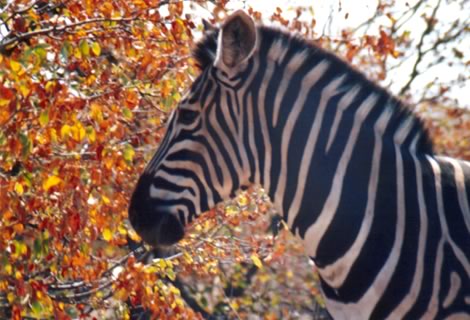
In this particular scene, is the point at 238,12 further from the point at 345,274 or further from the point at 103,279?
the point at 103,279

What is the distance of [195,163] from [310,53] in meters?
0.83

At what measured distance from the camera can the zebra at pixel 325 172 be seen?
5312 millimetres

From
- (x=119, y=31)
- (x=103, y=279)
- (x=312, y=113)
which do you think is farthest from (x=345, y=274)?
(x=103, y=279)

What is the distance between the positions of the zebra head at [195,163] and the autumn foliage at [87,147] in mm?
699

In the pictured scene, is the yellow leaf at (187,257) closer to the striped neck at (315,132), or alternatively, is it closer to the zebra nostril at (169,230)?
the zebra nostril at (169,230)

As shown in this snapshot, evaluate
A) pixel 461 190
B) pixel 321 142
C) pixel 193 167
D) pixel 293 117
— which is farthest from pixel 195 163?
pixel 461 190

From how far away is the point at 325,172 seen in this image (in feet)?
18.2

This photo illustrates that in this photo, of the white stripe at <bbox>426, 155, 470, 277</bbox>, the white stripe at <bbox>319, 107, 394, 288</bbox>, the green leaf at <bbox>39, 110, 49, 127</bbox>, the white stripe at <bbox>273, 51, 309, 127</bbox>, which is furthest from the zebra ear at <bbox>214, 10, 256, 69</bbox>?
the white stripe at <bbox>426, 155, 470, 277</bbox>

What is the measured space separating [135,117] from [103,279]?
1.39 metres

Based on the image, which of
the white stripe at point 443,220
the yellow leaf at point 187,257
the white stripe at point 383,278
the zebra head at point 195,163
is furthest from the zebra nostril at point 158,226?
the yellow leaf at point 187,257

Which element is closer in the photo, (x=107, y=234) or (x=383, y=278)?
(x=383, y=278)

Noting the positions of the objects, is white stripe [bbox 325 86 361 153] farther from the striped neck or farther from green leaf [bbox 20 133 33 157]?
green leaf [bbox 20 133 33 157]

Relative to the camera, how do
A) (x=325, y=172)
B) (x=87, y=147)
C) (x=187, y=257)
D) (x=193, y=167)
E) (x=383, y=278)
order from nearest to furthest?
(x=383, y=278) → (x=325, y=172) → (x=193, y=167) → (x=87, y=147) → (x=187, y=257)

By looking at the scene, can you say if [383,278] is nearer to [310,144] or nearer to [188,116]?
[310,144]
